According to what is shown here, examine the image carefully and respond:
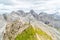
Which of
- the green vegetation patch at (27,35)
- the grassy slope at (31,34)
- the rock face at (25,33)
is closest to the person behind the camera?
the rock face at (25,33)

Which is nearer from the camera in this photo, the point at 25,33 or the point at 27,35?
the point at 25,33

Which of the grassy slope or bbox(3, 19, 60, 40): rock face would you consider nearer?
bbox(3, 19, 60, 40): rock face

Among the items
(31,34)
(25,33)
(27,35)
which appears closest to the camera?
→ (31,34)

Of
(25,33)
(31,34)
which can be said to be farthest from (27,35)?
(31,34)

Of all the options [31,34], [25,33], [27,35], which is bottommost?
[27,35]

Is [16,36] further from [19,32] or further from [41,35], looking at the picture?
[41,35]

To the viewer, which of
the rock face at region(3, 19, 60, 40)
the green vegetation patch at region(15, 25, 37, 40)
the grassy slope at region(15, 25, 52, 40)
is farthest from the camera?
the green vegetation patch at region(15, 25, 37, 40)

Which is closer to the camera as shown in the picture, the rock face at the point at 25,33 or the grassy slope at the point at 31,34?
the rock face at the point at 25,33

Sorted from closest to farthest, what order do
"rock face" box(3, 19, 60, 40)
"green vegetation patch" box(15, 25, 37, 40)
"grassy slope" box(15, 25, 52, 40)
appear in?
"rock face" box(3, 19, 60, 40)
"grassy slope" box(15, 25, 52, 40)
"green vegetation patch" box(15, 25, 37, 40)

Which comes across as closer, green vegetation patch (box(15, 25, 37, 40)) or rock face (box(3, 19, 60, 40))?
rock face (box(3, 19, 60, 40))

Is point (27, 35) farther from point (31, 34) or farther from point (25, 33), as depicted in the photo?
point (31, 34)

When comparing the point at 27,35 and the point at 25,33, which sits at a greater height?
the point at 25,33

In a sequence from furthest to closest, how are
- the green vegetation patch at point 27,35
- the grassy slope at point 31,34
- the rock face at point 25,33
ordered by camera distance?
the green vegetation patch at point 27,35
the grassy slope at point 31,34
the rock face at point 25,33
